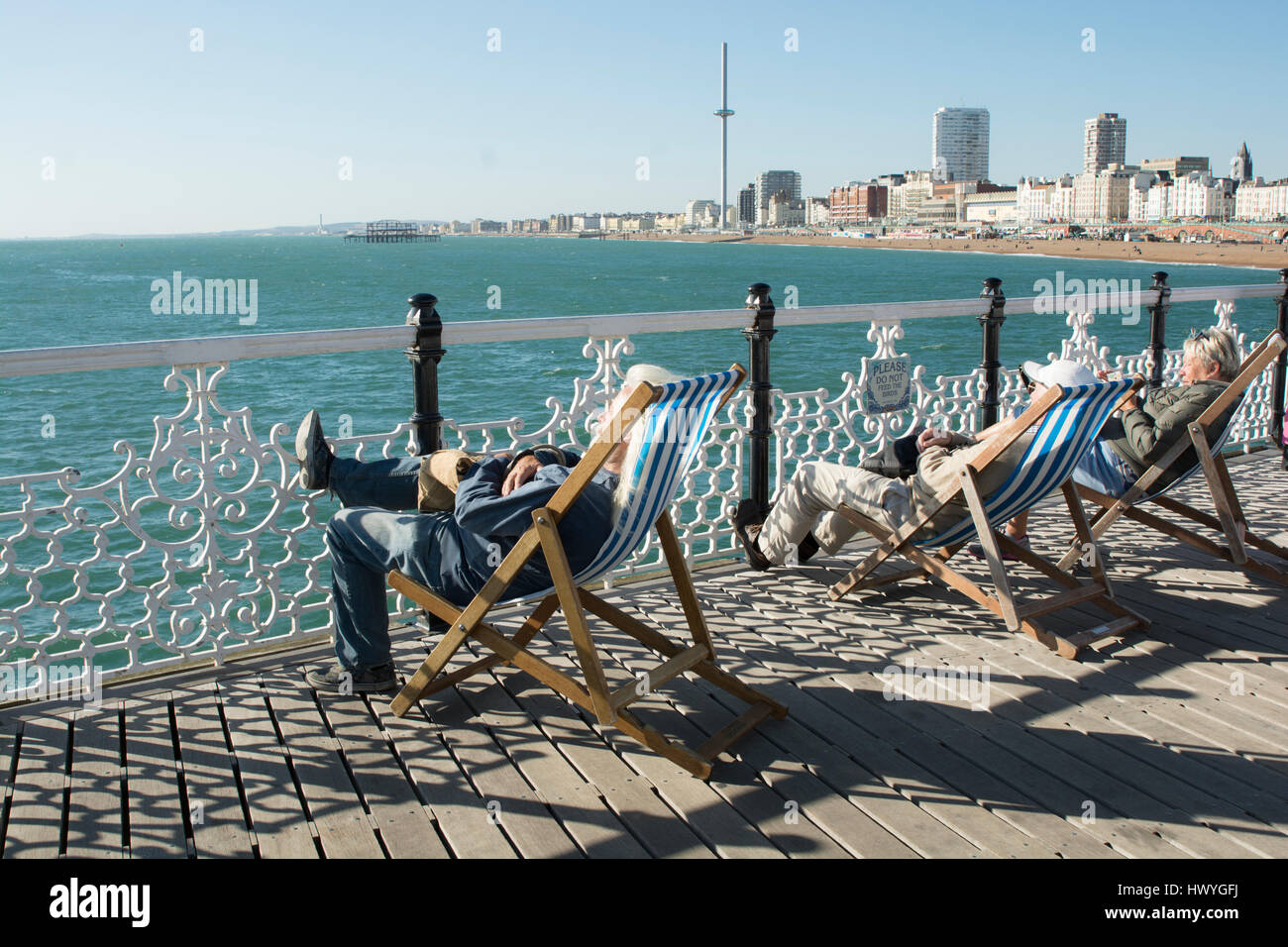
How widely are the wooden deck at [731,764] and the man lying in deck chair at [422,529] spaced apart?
0.75 feet

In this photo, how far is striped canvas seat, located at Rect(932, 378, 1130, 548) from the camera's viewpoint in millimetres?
3770

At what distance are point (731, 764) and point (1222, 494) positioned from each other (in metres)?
2.76

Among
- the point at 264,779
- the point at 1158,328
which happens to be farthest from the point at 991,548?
the point at 1158,328

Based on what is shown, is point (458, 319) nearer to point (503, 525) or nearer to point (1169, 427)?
point (1169, 427)

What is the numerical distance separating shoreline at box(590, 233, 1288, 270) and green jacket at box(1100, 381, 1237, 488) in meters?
72.9

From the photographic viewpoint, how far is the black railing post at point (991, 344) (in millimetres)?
5600

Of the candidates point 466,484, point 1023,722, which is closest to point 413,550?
point 466,484

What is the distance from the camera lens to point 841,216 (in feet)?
652

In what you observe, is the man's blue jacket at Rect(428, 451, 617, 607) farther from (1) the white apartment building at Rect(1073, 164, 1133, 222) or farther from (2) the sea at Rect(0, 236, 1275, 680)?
(1) the white apartment building at Rect(1073, 164, 1133, 222)

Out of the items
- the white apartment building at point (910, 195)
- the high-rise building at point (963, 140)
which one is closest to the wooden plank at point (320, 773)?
the white apartment building at point (910, 195)

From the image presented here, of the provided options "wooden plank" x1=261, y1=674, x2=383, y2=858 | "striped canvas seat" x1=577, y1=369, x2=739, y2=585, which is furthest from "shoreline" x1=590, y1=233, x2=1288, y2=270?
"wooden plank" x1=261, y1=674, x2=383, y2=858

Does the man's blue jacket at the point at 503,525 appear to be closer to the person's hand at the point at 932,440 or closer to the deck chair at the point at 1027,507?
the deck chair at the point at 1027,507

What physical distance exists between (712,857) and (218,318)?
61846mm
